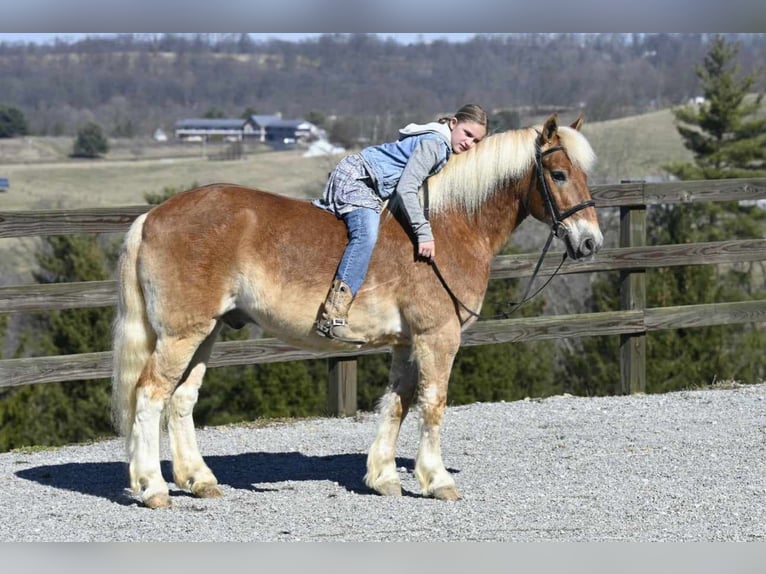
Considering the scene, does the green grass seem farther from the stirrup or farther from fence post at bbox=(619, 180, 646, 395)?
the stirrup

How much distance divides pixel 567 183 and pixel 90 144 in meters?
61.6

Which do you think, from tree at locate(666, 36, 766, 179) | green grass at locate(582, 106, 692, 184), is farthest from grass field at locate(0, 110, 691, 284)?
tree at locate(666, 36, 766, 179)

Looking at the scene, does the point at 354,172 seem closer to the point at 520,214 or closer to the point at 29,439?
the point at 520,214

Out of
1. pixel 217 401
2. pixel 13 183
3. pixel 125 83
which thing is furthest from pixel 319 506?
pixel 125 83

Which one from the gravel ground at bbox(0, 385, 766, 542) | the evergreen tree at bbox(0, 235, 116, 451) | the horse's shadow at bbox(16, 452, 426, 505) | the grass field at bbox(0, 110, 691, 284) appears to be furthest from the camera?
the grass field at bbox(0, 110, 691, 284)

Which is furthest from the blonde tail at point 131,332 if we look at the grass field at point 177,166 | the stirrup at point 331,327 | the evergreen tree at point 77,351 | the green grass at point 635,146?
the green grass at point 635,146

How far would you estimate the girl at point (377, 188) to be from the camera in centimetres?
513

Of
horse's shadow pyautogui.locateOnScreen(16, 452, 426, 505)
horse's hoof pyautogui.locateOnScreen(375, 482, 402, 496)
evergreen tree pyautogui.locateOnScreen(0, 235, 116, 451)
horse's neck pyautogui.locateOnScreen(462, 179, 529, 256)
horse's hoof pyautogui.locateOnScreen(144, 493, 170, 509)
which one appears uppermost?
horse's neck pyautogui.locateOnScreen(462, 179, 529, 256)

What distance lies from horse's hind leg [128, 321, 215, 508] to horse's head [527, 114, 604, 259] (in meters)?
1.88

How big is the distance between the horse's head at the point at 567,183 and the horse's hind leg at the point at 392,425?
1076 millimetres

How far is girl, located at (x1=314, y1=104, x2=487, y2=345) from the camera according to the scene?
16.8ft

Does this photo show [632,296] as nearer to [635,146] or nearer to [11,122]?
[635,146]

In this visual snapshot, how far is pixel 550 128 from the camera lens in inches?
204

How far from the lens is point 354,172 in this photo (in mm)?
5277
